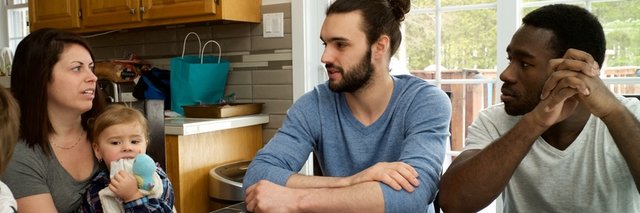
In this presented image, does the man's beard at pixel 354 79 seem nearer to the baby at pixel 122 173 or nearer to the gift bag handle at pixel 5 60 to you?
the baby at pixel 122 173

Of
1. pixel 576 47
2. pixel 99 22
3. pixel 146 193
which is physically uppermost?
pixel 99 22

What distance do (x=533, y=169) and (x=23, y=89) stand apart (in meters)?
1.36

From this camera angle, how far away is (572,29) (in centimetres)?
131

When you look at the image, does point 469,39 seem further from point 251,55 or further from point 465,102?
point 251,55

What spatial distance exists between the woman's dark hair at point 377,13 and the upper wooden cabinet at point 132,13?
4.08 ft

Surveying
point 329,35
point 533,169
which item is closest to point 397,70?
point 329,35

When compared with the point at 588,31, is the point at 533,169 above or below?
below

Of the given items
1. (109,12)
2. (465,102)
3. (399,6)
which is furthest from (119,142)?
Result: (109,12)

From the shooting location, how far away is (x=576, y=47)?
132 centimetres

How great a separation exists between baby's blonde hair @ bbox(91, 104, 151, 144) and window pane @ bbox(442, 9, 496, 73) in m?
1.47

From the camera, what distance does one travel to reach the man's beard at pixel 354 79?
1536mm

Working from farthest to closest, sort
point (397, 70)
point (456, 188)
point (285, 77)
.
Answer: point (285, 77) → point (397, 70) → point (456, 188)

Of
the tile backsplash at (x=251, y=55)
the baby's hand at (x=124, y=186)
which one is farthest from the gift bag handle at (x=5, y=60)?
the baby's hand at (x=124, y=186)

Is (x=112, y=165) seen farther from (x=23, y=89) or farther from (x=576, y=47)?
(x=576, y=47)
